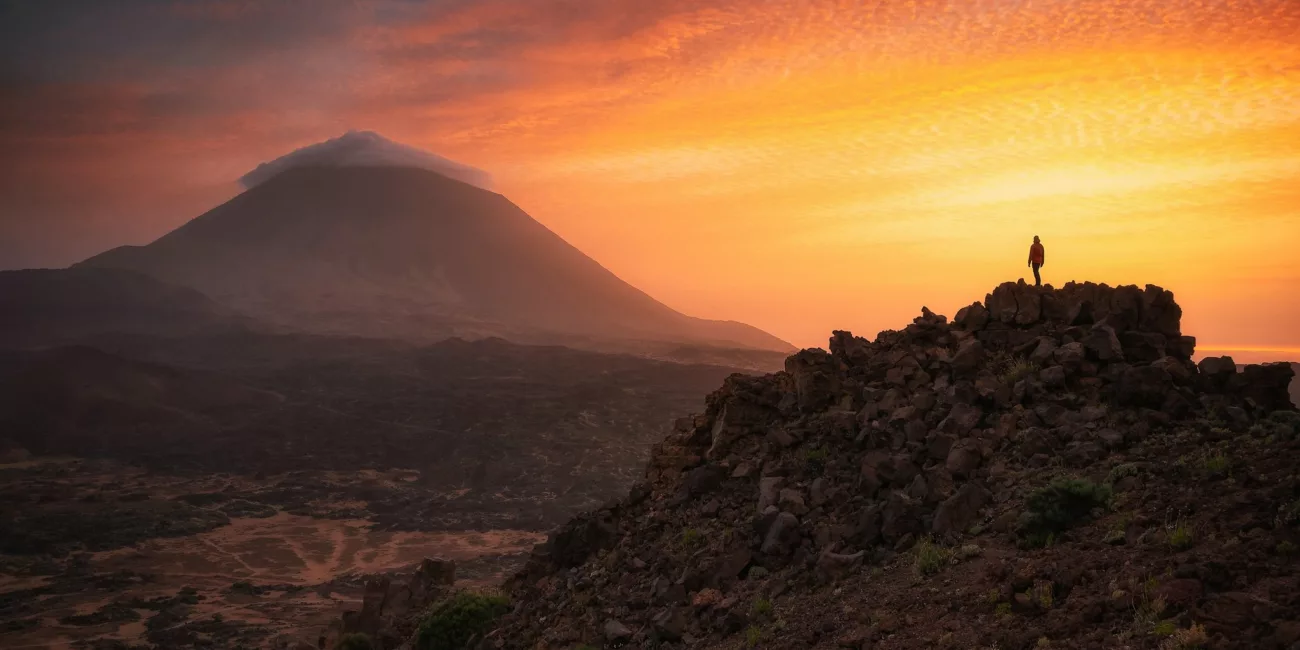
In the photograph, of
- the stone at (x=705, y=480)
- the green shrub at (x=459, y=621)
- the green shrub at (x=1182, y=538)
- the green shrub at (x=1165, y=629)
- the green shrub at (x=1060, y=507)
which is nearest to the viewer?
the green shrub at (x=1165, y=629)

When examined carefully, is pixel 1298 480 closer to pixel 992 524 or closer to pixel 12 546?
pixel 992 524

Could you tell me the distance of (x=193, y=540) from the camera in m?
57.1

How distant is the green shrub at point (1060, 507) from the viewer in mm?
10750

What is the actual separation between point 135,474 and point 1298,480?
84.6 meters

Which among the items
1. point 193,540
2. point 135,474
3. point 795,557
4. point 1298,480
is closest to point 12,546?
point 193,540

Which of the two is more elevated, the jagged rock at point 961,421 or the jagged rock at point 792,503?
the jagged rock at point 961,421

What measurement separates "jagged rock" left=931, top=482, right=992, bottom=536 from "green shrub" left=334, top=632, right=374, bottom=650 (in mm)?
12678

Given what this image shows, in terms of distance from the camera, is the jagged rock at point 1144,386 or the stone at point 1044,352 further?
the stone at point 1044,352

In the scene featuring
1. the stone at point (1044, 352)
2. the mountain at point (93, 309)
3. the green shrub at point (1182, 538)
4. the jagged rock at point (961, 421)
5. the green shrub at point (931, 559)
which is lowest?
the green shrub at point (931, 559)

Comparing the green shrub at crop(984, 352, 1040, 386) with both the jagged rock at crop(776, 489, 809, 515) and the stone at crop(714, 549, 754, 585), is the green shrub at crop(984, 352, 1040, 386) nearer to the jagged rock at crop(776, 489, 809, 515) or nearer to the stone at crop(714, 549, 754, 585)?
the jagged rock at crop(776, 489, 809, 515)

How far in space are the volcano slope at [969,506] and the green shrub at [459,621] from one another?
584 mm

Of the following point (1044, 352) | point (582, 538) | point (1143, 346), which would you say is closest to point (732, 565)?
point (582, 538)

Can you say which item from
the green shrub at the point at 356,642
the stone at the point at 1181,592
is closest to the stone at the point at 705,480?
the stone at the point at 1181,592

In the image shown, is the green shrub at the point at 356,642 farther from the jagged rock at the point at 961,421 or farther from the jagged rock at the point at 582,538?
the jagged rock at the point at 961,421
